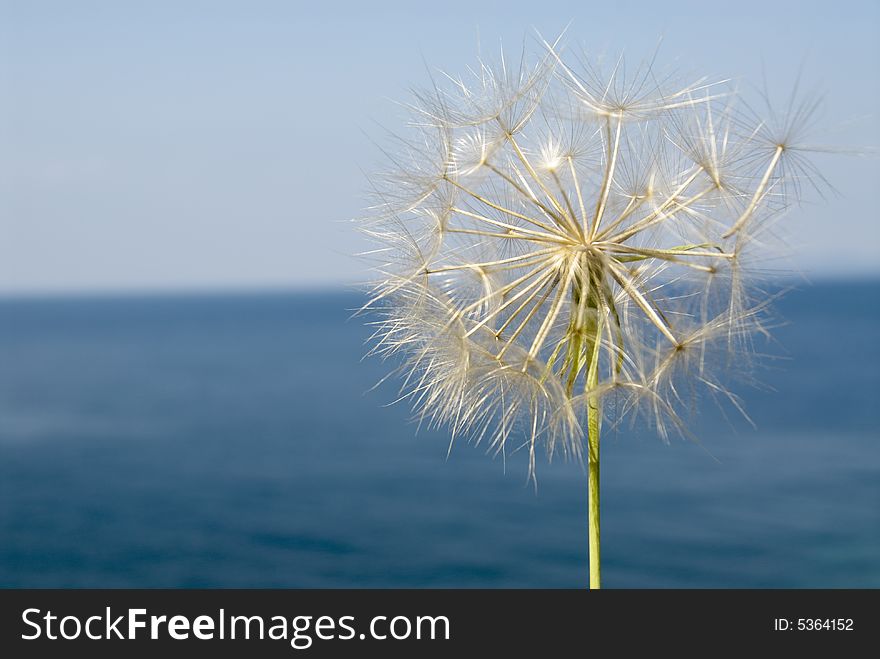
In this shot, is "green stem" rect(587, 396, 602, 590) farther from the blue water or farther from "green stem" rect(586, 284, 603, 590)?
the blue water

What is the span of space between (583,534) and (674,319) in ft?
91.0

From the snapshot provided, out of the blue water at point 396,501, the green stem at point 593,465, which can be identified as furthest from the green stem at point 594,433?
the blue water at point 396,501

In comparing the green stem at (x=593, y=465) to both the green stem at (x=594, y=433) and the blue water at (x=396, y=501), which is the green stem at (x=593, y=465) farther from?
the blue water at (x=396, y=501)

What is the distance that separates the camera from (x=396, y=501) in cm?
3497

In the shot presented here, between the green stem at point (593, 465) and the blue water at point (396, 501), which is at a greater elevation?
the blue water at point (396, 501)

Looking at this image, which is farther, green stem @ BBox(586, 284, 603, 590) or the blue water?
the blue water

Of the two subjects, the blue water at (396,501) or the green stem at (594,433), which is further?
the blue water at (396,501)

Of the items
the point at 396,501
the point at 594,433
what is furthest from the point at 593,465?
the point at 396,501

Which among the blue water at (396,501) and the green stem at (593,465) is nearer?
the green stem at (593,465)

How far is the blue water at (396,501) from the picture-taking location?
28.7m

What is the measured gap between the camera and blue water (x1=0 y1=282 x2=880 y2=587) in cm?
2866

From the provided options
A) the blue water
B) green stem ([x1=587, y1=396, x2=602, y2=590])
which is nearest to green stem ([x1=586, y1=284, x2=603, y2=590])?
green stem ([x1=587, y1=396, x2=602, y2=590])

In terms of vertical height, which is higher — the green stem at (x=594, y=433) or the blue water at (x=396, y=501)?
the blue water at (x=396, y=501)
